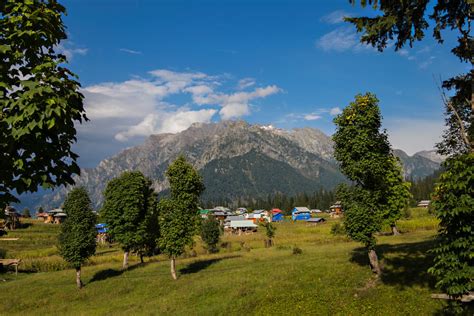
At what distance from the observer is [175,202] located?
128 ft

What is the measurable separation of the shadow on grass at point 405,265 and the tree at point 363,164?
5.35 ft

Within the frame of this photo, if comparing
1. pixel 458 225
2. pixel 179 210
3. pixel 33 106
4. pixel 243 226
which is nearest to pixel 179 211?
pixel 179 210

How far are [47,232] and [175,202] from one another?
93248 millimetres

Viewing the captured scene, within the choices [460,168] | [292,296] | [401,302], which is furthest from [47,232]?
[460,168]

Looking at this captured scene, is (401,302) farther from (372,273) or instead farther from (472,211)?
→ (472,211)

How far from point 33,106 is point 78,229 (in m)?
40.2

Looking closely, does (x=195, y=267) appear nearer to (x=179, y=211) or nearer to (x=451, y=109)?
(x=179, y=211)

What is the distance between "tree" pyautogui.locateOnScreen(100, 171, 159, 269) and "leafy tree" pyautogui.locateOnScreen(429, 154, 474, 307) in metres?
41.1

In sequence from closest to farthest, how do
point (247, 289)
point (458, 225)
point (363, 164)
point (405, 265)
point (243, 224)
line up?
point (458, 225) → point (363, 164) → point (405, 265) → point (247, 289) → point (243, 224)

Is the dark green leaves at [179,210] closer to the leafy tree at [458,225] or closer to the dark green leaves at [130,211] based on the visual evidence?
the dark green leaves at [130,211]

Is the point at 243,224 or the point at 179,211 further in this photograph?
the point at 243,224

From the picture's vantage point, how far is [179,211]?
38562 mm

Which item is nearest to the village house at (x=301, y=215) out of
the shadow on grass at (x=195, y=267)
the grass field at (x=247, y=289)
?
the shadow on grass at (x=195, y=267)

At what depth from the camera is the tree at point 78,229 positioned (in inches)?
1622
